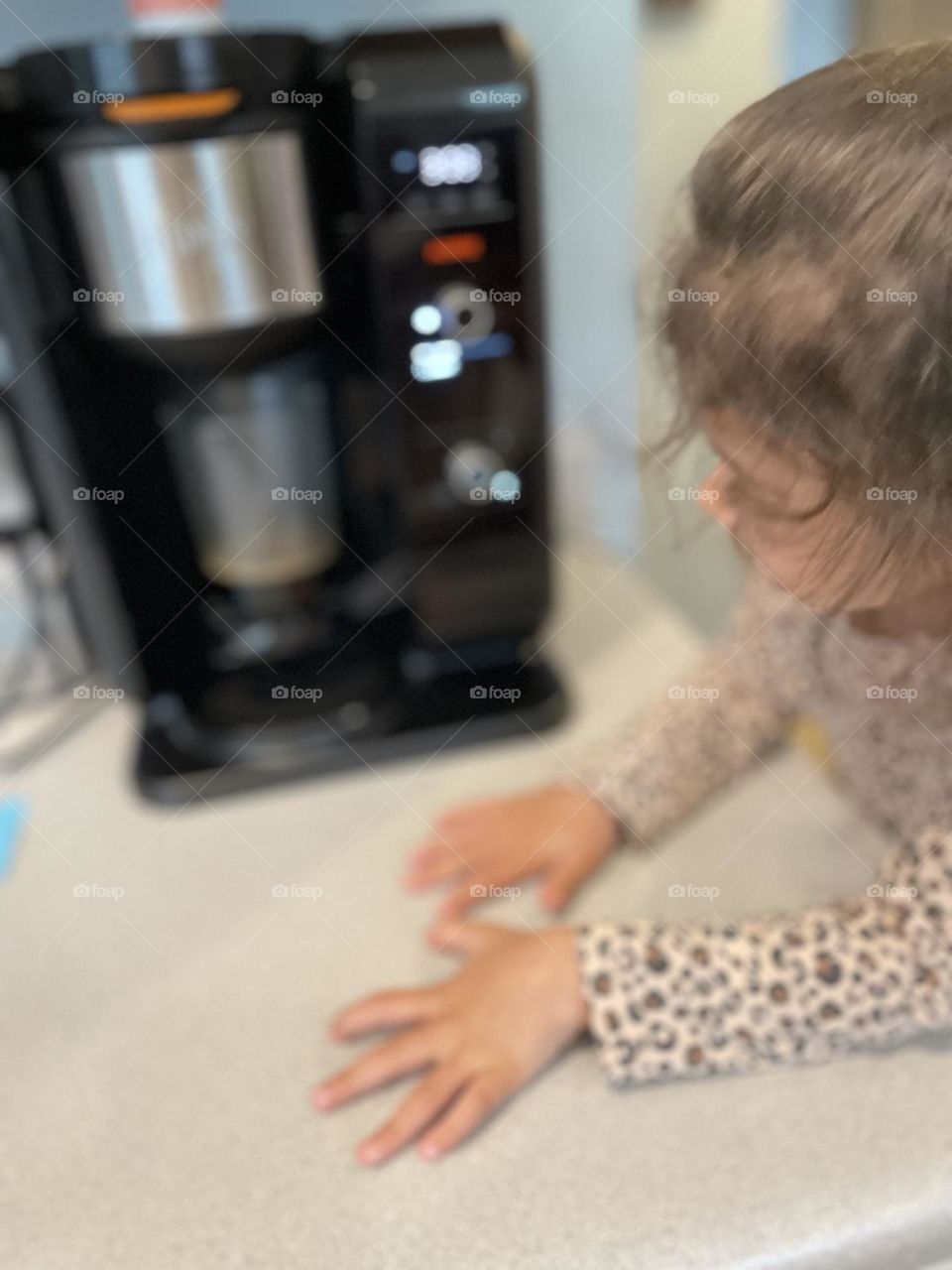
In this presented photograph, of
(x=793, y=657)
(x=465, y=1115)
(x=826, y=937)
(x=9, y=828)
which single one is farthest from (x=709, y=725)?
(x=9, y=828)

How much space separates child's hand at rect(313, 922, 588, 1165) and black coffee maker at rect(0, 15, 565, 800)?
20 cm

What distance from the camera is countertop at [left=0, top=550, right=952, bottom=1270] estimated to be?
1.36ft

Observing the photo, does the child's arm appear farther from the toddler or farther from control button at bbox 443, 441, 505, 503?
control button at bbox 443, 441, 505, 503

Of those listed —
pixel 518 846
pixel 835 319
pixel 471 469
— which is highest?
pixel 835 319

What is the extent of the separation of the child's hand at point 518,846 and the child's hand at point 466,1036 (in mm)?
57

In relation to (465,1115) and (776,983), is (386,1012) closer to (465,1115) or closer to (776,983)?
(465,1115)

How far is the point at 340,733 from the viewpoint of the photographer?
68cm

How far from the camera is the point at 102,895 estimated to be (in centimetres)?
59

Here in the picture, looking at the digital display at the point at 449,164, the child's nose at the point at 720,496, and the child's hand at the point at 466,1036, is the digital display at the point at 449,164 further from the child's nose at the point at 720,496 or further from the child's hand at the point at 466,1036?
the child's hand at the point at 466,1036

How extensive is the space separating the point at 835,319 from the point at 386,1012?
38cm

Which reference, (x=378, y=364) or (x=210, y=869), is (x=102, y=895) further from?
(x=378, y=364)

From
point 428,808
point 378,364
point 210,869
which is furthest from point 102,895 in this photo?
point 378,364

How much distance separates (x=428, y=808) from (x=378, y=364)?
0.28 meters

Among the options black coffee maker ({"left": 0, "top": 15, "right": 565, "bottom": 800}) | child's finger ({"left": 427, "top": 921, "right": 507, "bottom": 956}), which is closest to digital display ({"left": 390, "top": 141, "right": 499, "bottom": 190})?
black coffee maker ({"left": 0, "top": 15, "right": 565, "bottom": 800})
